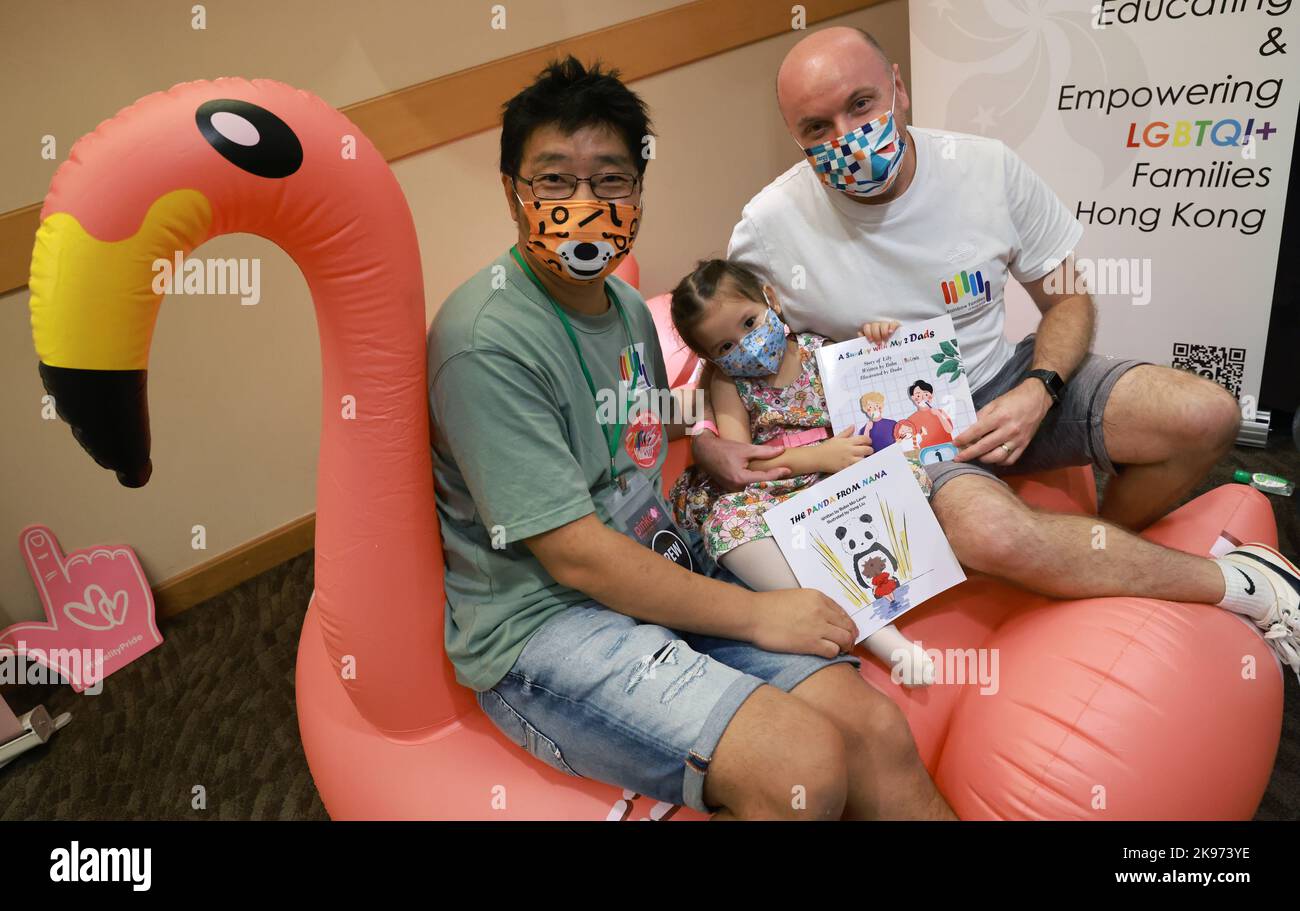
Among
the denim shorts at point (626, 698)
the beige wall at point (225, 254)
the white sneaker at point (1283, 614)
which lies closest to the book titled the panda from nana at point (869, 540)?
the denim shorts at point (626, 698)

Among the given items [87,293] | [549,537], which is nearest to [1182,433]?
[549,537]

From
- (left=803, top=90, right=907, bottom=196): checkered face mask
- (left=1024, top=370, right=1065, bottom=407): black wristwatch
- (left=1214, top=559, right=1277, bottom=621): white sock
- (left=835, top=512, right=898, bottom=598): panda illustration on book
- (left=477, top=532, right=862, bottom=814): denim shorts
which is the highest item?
(left=803, top=90, right=907, bottom=196): checkered face mask

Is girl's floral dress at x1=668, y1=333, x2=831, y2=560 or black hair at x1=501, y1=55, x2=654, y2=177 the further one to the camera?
girl's floral dress at x1=668, y1=333, x2=831, y2=560

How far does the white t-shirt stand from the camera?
194 centimetres

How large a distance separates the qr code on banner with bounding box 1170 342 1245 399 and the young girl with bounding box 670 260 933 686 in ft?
5.24

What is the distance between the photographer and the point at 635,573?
1396 millimetres

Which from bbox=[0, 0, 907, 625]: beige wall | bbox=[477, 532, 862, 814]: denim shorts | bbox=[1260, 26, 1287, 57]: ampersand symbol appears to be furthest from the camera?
bbox=[1260, 26, 1287, 57]: ampersand symbol

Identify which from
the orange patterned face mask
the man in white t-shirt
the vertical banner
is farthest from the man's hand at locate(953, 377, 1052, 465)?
the vertical banner

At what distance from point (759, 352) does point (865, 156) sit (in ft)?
1.50

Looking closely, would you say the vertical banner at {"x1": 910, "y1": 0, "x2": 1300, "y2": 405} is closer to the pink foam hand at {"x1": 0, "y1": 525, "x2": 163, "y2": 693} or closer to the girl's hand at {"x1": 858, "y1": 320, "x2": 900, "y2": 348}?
the girl's hand at {"x1": 858, "y1": 320, "x2": 900, "y2": 348}

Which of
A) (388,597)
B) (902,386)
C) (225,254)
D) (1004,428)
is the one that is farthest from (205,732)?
(1004,428)

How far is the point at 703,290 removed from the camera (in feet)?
6.08

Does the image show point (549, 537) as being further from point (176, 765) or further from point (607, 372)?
point (176, 765)

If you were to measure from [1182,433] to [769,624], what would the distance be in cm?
100
